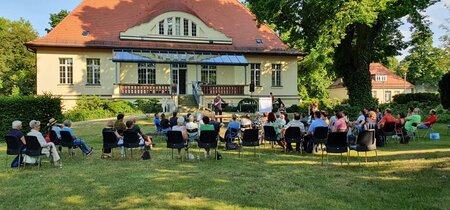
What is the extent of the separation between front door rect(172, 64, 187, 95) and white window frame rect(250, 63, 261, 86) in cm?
539

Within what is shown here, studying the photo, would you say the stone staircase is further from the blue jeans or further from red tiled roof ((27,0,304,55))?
the blue jeans

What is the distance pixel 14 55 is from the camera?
44.2 metres

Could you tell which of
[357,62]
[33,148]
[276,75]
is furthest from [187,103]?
[33,148]

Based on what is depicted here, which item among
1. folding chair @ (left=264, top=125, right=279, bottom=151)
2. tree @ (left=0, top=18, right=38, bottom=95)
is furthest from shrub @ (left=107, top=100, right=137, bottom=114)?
tree @ (left=0, top=18, right=38, bottom=95)

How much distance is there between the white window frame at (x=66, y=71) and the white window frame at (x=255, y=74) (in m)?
13.6

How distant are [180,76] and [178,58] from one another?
2.91 metres

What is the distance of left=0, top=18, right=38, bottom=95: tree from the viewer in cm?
3888

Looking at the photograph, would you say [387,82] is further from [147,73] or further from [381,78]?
[147,73]

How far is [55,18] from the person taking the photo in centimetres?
4284

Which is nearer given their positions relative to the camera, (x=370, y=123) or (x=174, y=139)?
(x=174, y=139)

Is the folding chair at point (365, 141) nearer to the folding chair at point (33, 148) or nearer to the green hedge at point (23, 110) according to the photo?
the folding chair at point (33, 148)

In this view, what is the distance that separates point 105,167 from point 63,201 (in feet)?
10.1

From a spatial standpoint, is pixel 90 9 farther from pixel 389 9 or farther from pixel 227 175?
pixel 227 175

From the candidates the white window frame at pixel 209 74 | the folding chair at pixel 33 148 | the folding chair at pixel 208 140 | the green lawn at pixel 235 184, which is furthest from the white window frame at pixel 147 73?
the folding chair at pixel 33 148
